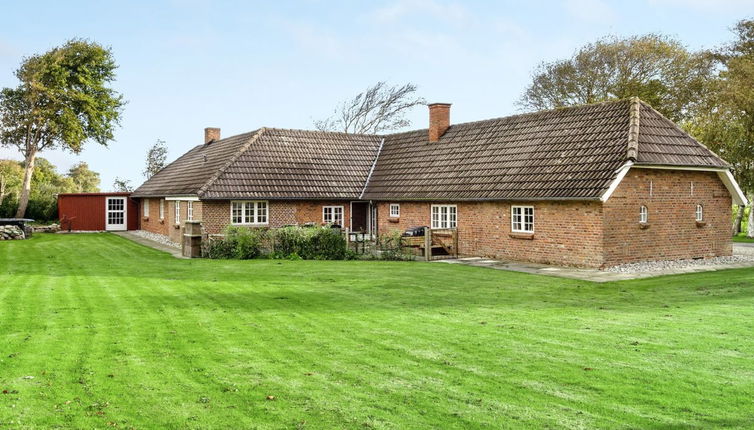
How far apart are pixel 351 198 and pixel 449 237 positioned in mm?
7158

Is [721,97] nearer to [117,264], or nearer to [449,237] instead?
[449,237]

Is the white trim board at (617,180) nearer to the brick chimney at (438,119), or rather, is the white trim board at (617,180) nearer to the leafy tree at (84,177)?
the brick chimney at (438,119)

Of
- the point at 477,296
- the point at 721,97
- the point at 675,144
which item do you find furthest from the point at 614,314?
the point at 721,97

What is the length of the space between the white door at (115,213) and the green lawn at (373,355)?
90.7 ft

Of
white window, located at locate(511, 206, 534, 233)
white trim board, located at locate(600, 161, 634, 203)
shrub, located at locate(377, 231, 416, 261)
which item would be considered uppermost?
white trim board, located at locate(600, 161, 634, 203)

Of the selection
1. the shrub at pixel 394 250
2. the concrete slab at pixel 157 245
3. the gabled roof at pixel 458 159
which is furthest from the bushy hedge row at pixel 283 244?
the gabled roof at pixel 458 159

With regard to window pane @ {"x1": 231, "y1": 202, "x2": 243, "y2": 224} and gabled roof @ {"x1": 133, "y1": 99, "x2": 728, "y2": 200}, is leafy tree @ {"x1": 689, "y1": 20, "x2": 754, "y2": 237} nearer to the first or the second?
gabled roof @ {"x1": 133, "y1": 99, "x2": 728, "y2": 200}

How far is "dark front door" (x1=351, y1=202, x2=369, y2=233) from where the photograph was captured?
3073 centimetres

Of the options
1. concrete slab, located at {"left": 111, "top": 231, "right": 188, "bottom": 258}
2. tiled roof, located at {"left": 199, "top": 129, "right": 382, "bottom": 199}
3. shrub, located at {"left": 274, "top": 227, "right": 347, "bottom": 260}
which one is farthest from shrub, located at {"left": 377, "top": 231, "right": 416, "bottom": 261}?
concrete slab, located at {"left": 111, "top": 231, "right": 188, "bottom": 258}

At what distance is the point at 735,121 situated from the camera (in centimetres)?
3694

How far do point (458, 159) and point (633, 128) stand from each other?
307 inches

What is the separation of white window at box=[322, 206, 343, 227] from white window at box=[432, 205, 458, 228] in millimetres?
5775

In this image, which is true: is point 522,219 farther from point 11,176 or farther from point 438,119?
point 11,176

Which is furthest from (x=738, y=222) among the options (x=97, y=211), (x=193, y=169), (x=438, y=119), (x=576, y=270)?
(x=97, y=211)
